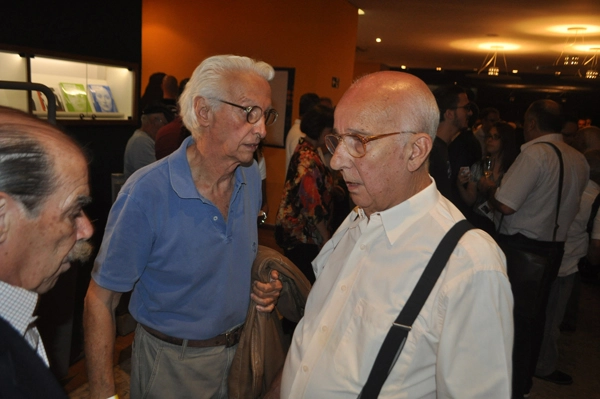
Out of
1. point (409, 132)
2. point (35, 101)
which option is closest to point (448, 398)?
point (409, 132)

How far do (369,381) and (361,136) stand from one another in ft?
2.16

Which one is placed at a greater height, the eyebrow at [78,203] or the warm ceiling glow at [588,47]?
the warm ceiling glow at [588,47]

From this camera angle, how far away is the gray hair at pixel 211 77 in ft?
5.78

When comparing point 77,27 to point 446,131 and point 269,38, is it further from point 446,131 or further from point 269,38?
point 269,38

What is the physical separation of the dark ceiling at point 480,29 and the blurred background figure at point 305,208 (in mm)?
6241

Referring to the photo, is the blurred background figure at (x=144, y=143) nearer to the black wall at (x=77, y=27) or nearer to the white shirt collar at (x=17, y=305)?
the black wall at (x=77, y=27)

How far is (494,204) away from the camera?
3.69 metres

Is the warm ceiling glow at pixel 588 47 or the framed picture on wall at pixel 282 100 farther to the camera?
the warm ceiling glow at pixel 588 47

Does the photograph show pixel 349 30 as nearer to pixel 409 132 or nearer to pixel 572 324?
pixel 572 324

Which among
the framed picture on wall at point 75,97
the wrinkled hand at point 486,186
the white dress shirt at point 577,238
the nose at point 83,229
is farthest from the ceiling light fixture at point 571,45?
the nose at point 83,229

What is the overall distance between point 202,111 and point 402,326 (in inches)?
41.0

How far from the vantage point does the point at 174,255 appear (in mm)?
1647

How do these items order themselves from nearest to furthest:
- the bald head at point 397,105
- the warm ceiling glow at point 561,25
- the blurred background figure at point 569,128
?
the bald head at point 397,105
the blurred background figure at point 569,128
the warm ceiling glow at point 561,25

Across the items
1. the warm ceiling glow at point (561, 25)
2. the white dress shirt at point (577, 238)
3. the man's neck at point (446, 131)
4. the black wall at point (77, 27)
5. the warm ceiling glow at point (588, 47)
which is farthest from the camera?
the warm ceiling glow at point (588, 47)
